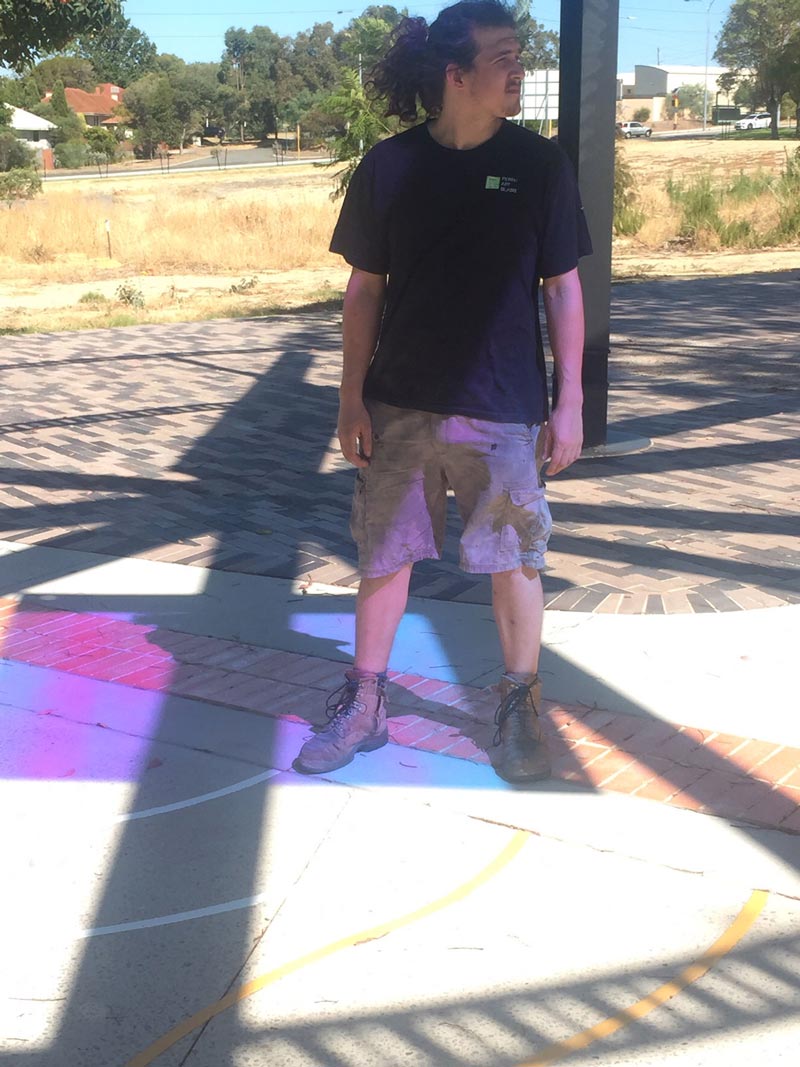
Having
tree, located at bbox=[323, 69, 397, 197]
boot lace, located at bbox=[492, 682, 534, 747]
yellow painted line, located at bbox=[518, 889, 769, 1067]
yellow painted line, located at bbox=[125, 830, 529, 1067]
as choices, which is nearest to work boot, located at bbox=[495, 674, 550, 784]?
boot lace, located at bbox=[492, 682, 534, 747]

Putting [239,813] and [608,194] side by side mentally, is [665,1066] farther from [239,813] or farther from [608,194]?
[608,194]

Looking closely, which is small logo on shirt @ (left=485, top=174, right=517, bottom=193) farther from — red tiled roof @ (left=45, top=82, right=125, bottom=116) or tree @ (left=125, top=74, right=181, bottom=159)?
A: red tiled roof @ (left=45, top=82, right=125, bottom=116)

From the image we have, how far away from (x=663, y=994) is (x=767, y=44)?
2881 inches

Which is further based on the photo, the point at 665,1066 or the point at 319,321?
the point at 319,321

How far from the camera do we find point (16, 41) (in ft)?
39.9

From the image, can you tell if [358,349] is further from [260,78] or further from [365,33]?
[260,78]

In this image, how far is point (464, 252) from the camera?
123 inches

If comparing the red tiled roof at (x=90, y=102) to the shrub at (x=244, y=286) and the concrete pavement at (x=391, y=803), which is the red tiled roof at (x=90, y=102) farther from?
the concrete pavement at (x=391, y=803)

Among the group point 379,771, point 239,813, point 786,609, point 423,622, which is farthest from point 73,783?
point 786,609

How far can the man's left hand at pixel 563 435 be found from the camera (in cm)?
330

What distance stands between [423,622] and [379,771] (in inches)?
46.8

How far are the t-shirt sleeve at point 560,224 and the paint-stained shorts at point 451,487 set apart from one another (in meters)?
0.42

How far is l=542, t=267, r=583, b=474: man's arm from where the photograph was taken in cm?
322

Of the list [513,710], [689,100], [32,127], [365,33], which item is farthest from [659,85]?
[513,710]
